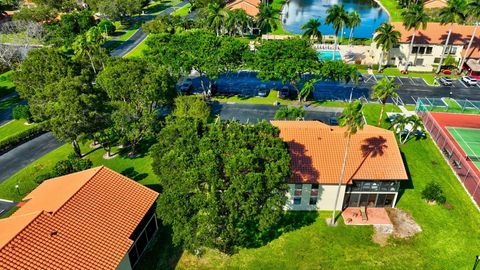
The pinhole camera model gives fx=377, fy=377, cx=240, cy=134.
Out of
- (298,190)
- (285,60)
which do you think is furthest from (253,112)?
(298,190)

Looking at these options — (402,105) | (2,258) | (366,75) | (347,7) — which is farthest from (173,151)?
(347,7)

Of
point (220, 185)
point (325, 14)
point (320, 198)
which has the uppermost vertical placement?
point (325, 14)

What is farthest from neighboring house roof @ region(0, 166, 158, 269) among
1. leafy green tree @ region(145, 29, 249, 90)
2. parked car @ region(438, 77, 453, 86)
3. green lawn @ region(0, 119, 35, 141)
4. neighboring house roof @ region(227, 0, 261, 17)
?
neighboring house roof @ region(227, 0, 261, 17)

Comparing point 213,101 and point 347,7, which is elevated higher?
point 347,7

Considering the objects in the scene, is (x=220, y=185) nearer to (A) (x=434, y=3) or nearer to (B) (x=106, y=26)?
(B) (x=106, y=26)

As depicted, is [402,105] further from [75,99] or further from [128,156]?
[75,99]

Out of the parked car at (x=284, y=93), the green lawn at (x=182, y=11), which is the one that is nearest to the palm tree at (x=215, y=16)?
the parked car at (x=284, y=93)
